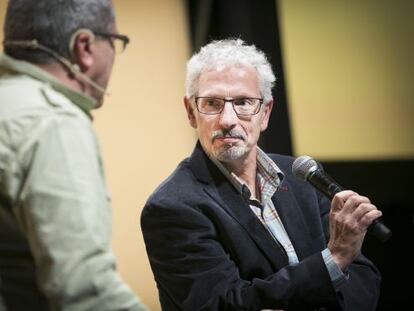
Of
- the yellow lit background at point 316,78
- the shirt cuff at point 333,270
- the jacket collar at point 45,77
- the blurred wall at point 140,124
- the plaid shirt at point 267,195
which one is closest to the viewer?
the jacket collar at point 45,77

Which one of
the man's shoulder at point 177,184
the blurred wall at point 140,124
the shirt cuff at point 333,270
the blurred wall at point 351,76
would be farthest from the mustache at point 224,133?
the blurred wall at point 351,76

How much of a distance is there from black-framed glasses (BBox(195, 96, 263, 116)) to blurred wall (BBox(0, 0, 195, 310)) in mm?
1225

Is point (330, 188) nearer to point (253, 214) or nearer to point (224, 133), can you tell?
point (253, 214)

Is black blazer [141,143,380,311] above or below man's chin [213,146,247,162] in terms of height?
below

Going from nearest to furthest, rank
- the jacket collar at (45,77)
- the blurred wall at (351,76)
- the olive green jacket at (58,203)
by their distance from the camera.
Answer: the olive green jacket at (58,203), the jacket collar at (45,77), the blurred wall at (351,76)

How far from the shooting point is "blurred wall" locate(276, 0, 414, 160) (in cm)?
362

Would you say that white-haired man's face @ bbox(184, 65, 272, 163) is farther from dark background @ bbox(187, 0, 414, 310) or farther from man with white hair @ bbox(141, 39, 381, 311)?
dark background @ bbox(187, 0, 414, 310)

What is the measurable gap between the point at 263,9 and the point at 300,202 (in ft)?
5.01

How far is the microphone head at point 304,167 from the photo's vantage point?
1964 mm

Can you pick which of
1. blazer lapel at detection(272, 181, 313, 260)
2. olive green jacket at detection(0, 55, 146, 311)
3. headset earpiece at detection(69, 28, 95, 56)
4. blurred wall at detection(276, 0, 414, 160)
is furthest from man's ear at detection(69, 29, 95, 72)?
blurred wall at detection(276, 0, 414, 160)

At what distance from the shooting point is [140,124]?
3.35 metres

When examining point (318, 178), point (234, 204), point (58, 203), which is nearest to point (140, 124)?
point (234, 204)

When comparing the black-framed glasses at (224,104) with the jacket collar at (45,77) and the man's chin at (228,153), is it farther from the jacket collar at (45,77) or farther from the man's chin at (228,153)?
the jacket collar at (45,77)

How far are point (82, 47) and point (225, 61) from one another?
761 millimetres
